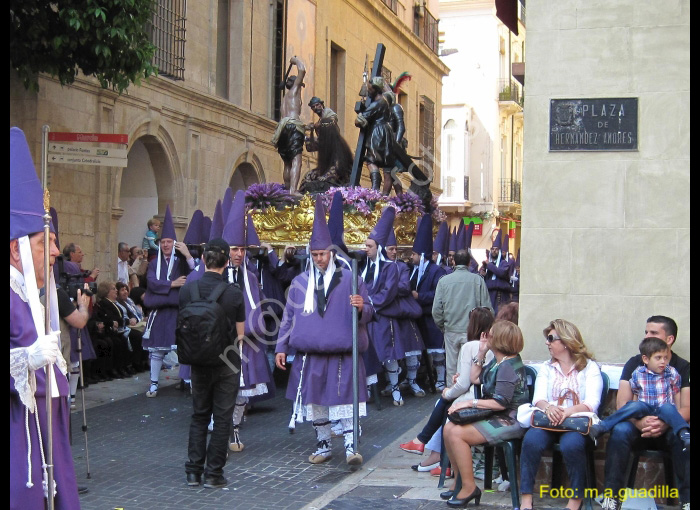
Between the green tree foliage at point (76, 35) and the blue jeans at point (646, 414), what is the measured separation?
25.9 ft

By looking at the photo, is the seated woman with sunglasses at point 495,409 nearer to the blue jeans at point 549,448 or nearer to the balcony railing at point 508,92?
the blue jeans at point 549,448

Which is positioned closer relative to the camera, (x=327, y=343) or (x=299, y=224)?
(x=327, y=343)

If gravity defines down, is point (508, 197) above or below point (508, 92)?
below

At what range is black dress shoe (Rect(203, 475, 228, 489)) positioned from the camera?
7531 millimetres

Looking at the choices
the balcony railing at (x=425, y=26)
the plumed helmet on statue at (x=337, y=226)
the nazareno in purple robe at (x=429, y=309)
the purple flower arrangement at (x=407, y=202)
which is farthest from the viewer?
the balcony railing at (x=425, y=26)

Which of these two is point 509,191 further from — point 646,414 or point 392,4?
point 646,414

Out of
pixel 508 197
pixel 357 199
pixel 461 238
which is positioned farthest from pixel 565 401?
pixel 508 197

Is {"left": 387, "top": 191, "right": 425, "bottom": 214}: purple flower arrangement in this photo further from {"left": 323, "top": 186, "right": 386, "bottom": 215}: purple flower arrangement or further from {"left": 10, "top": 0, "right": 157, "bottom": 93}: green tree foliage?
{"left": 10, "top": 0, "right": 157, "bottom": 93}: green tree foliage

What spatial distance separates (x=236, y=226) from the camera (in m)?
9.50

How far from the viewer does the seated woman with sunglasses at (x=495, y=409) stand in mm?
6902

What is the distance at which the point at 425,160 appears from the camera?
118 feet

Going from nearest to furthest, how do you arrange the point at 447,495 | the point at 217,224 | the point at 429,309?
the point at 447,495
the point at 217,224
the point at 429,309

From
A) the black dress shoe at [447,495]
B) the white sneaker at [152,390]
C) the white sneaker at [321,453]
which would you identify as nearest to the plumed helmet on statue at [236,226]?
the white sneaker at [321,453]

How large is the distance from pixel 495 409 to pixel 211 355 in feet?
6.89
